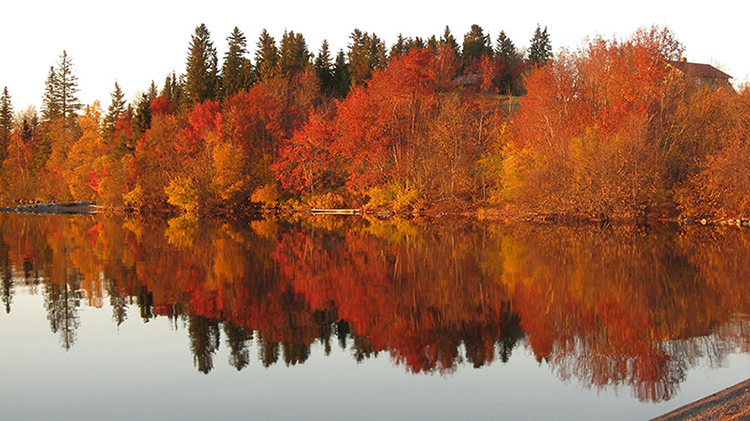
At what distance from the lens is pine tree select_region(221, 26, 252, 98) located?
76750 mm

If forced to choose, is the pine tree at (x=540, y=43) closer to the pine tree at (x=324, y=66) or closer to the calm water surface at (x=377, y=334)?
the pine tree at (x=324, y=66)

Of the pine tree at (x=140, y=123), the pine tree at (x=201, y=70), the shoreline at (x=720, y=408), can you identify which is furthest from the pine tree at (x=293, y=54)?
the shoreline at (x=720, y=408)

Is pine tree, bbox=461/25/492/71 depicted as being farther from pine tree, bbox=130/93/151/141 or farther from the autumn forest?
pine tree, bbox=130/93/151/141

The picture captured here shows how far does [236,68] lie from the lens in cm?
8138

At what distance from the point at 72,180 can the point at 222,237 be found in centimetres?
5131

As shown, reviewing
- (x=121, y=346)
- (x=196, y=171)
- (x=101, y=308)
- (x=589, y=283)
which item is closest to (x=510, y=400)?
(x=121, y=346)

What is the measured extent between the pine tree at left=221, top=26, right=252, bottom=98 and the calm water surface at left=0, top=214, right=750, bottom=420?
181 ft

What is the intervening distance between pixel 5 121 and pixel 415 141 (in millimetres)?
72066

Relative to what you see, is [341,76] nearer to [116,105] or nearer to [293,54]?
[293,54]

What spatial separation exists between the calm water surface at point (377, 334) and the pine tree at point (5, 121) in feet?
265

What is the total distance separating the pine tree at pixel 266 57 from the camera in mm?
75875

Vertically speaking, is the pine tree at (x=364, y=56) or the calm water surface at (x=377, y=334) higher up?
the pine tree at (x=364, y=56)

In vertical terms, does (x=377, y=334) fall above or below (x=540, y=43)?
below

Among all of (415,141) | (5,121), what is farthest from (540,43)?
(5,121)
